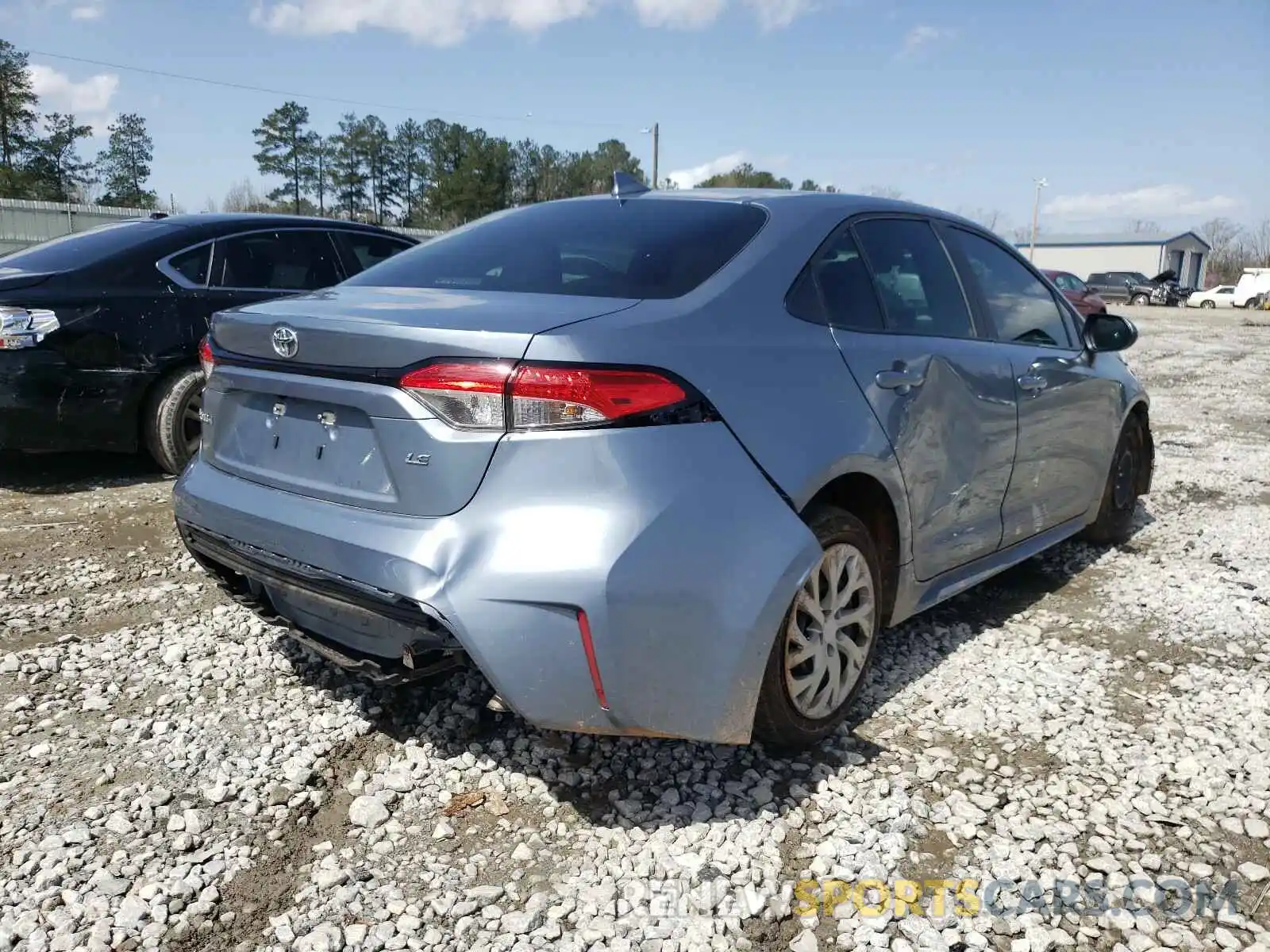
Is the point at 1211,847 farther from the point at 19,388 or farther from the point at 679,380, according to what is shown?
the point at 19,388

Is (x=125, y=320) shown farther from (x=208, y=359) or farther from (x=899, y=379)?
(x=899, y=379)

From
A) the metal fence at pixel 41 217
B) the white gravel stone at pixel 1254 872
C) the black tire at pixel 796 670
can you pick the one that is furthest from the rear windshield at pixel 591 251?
the metal fence at pixel 41 217

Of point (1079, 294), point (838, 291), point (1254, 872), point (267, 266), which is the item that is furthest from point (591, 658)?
point (1079, 294)

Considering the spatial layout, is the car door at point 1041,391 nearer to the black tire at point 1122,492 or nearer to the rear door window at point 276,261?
the black tire at point 1122,492

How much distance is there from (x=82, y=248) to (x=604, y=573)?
4779 millimetres

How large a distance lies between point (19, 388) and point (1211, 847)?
5.44 meters

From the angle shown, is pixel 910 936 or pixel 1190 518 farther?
pixel 1190 518

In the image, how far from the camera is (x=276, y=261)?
6.03 m

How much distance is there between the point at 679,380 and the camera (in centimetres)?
228

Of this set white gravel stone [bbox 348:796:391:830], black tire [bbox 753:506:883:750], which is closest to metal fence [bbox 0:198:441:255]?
black tire [bbox 753:506:883:750]

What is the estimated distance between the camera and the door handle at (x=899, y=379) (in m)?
2.91

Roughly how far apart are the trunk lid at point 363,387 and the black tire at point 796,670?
856 millimetres

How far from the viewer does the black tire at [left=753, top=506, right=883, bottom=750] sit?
255cm

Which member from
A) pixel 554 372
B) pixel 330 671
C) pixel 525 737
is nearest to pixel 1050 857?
pixel 525 737
